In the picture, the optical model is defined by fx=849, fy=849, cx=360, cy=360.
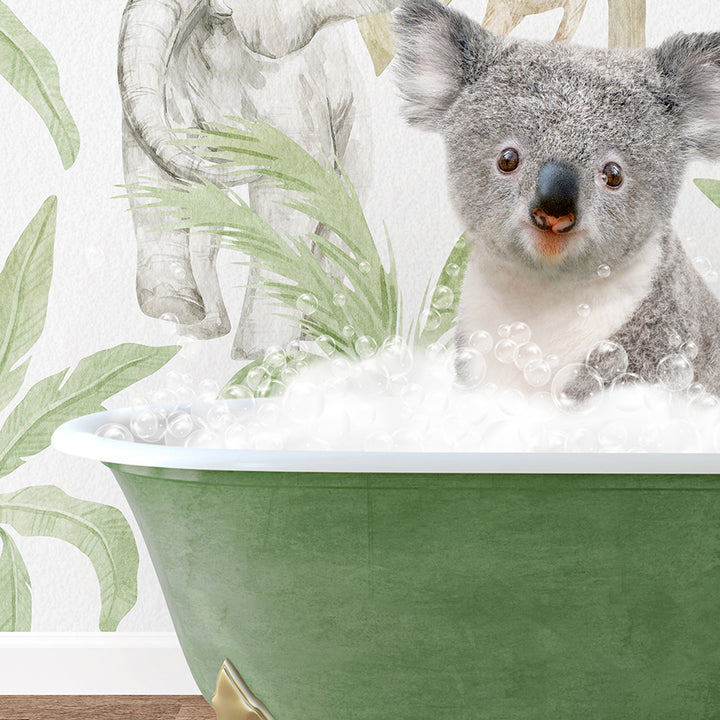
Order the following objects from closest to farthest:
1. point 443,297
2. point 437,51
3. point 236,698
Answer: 1. point 236,698
2. point 437,51
3. point 443,297

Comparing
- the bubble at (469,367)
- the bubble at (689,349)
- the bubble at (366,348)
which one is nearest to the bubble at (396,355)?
the bubble at (366,348)

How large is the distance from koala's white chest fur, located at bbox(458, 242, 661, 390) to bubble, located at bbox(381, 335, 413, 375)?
0.21m

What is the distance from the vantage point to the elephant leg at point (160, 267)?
1650 millimetres

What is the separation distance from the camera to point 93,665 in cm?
167

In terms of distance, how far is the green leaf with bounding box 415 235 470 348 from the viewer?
1621 mm

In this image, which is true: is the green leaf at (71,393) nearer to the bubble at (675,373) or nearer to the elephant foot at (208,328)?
the elephant foot at (208,328)

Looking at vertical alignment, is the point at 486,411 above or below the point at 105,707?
above

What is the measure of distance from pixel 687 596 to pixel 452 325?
2.60 feet

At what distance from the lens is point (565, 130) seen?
1.18 m

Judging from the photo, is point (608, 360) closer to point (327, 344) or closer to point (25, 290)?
point (327, 344)

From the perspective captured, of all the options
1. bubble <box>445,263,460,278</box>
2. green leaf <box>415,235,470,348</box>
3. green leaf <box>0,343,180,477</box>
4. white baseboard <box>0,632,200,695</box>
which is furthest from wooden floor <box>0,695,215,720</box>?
bubble <box>445,263,460,278</box>

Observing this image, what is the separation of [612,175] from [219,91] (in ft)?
2.68

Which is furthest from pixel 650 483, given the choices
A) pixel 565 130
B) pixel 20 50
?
pixel 20 50

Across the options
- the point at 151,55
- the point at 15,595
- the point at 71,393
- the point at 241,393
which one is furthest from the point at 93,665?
the point at 151,55
